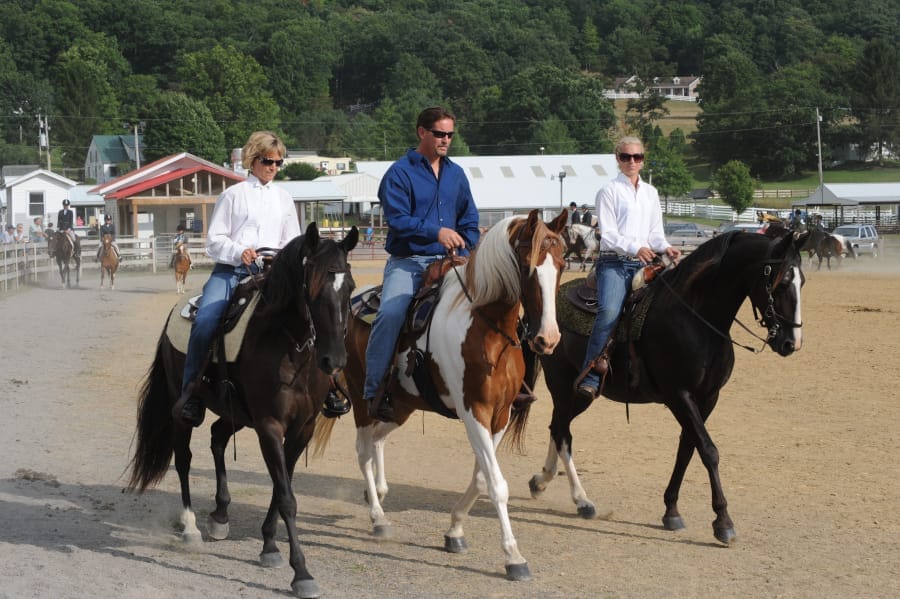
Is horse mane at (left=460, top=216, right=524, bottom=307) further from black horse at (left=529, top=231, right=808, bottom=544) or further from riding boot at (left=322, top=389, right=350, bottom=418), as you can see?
black horse at (left=529, top=231, right=808, bottom=544)

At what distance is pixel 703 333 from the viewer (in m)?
7.80

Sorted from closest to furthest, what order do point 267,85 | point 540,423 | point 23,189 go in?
point 540,423 < point 23,189 < point 267,85

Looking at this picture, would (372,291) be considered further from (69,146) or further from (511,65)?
(511,65)

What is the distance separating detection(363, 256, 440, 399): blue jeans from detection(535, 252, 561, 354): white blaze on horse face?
4.70ft

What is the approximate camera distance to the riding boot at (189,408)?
23.8 feet

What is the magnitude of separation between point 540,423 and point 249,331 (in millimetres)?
6226

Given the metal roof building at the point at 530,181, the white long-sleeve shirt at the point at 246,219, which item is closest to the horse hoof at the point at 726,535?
the white long-sleeve shirt at the point at 246,219

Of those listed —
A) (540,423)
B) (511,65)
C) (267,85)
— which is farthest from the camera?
(511,65)

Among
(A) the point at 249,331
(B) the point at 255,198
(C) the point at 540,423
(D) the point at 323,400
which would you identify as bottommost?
(C) the point at 540,423

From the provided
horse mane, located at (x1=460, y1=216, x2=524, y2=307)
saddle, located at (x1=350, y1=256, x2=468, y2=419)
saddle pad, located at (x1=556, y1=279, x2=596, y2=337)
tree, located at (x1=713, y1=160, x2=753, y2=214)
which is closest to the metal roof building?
tree, located at (x1=713, y1=160, x2=753, y2=214)

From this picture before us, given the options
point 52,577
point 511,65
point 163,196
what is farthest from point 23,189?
point 511,65

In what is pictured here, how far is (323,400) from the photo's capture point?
23.1ft

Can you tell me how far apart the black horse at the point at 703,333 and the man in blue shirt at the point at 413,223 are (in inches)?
62.1

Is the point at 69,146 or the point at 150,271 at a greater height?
the point at 69,146
